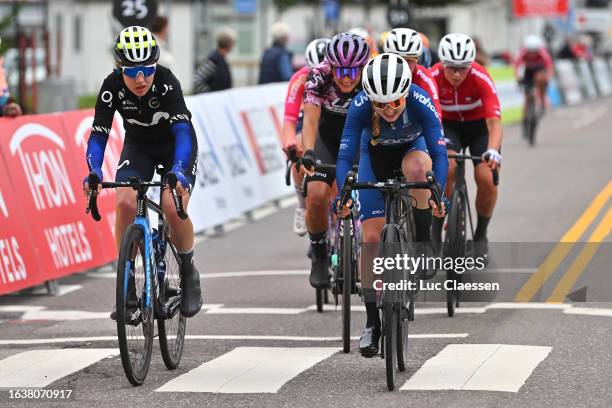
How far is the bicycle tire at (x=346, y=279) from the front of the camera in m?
9.70

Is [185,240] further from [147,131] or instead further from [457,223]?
[457,223]

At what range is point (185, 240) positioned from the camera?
9.44 metres

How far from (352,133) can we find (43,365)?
2.31 metres

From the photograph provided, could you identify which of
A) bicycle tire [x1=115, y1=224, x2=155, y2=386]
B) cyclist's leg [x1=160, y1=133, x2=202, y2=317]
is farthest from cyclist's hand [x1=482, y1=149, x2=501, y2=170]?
bicycle tire [x1=115, y1=224, x2=155, y2=386]

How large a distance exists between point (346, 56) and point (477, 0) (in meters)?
68.6

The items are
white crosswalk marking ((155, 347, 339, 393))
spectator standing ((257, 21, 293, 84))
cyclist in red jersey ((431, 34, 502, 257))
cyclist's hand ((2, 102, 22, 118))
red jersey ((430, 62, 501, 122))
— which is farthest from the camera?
spectator standing ((257, 21, 293, 84))

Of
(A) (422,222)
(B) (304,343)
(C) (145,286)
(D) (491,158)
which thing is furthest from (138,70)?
(D) (491,158)

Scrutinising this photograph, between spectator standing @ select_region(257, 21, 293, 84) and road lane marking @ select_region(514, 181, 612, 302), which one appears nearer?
road lane marking @ select_region(514, 181, 612, 302)

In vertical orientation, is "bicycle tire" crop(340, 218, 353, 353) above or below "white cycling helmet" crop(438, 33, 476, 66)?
below

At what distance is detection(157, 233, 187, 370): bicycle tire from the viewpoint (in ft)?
30.0

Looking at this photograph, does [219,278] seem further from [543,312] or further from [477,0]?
[477,0]

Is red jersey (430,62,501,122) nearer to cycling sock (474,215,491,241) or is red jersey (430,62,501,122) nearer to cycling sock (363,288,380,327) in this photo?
cycling sock (474,215,491,241)

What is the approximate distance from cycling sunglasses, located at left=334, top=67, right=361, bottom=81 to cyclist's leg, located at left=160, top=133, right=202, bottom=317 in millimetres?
1566

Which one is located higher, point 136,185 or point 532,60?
point 136,185
